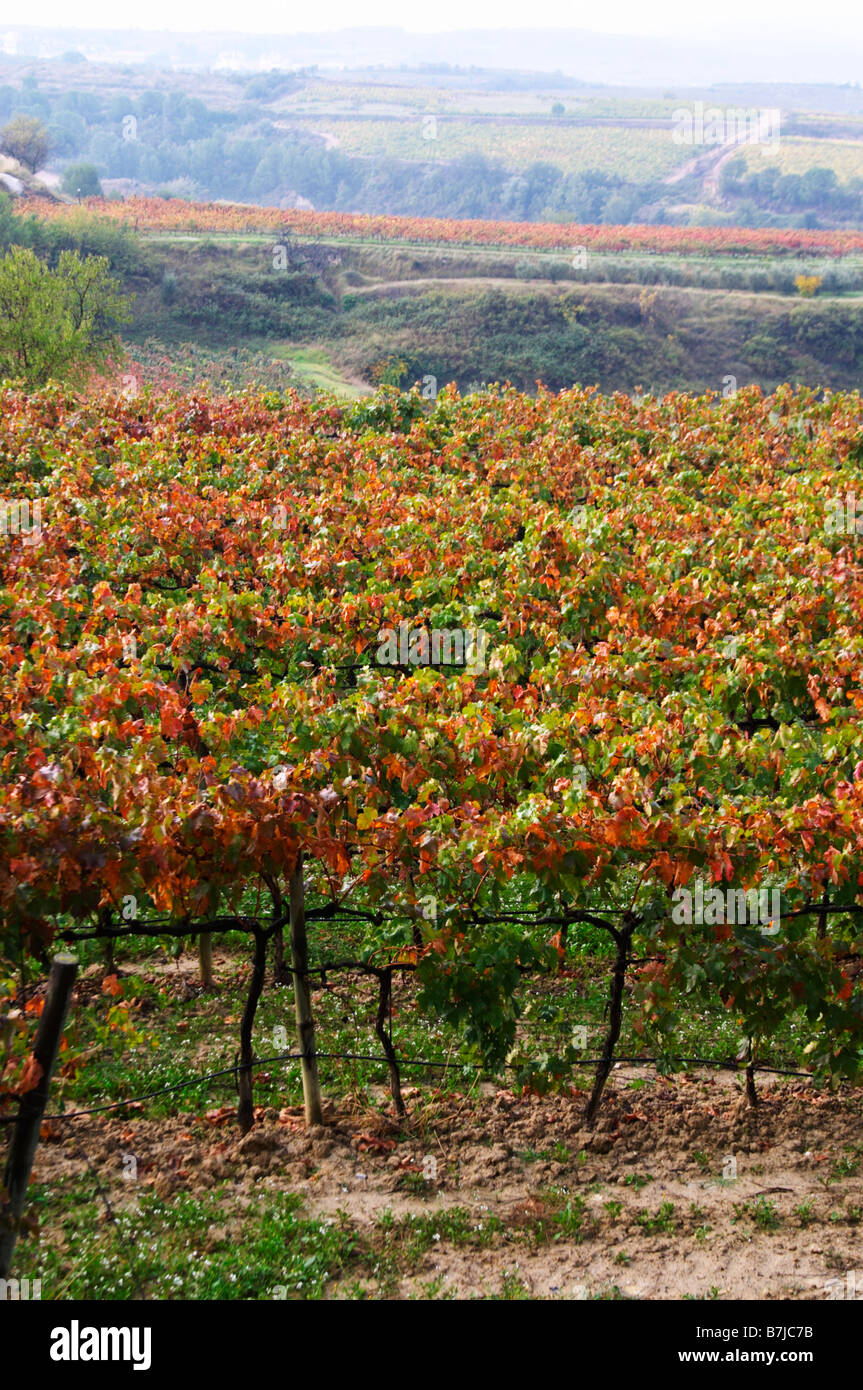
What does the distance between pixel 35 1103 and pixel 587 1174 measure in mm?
3561

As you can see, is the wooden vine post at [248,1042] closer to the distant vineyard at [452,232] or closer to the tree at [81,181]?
the distant vineyard at [452,232]

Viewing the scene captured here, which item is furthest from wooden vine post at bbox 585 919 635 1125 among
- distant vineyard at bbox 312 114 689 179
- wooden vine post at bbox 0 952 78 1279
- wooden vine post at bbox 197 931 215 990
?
distant vineyard at bbox 312 114 689 179

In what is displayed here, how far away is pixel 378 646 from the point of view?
11672 millimetres

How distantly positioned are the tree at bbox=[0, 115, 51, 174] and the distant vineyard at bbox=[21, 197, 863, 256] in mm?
27027

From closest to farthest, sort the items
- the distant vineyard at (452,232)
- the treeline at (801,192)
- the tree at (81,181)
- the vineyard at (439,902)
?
the vineyard at (439,902) → the distant vineyard at (452,232) → the tree at (81,181) → the treeline at (801,192)

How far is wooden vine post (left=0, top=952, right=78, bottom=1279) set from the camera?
503 centimetres

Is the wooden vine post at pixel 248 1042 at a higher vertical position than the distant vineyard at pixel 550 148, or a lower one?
lower

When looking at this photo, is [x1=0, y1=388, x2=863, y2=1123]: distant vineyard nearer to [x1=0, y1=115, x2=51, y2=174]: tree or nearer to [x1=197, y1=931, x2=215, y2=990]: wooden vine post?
[x1=197, y1=931, x2=215, y2=990]: wooden vine post

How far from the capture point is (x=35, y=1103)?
200 inches

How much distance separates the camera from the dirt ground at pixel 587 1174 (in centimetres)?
603

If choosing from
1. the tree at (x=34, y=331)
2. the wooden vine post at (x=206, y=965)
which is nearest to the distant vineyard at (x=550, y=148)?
the tree at (x=34, y=331)

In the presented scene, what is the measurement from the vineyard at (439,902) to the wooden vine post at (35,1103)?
0.11 m

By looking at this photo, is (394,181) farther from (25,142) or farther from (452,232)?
(452,232)
